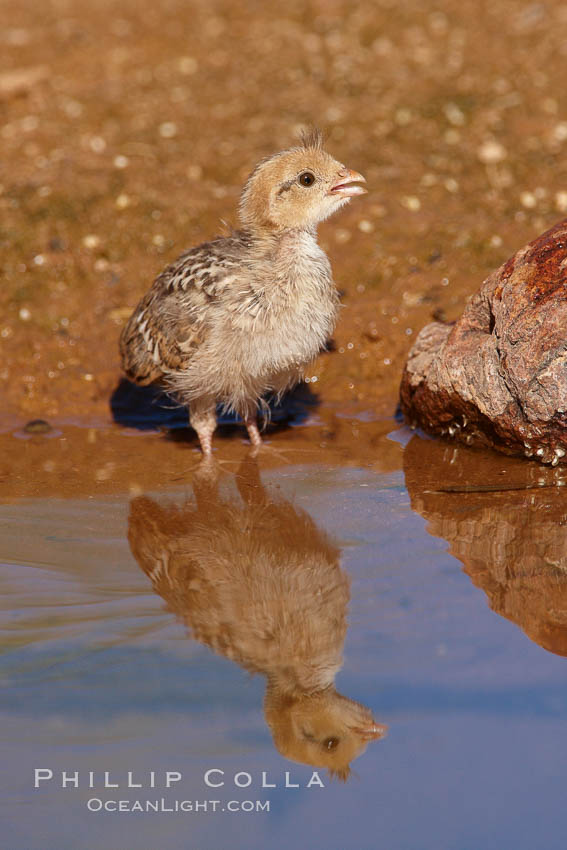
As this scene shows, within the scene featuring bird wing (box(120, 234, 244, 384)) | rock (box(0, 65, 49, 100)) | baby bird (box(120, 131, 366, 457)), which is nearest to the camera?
baby bird (box(120, 131, 366, 457))

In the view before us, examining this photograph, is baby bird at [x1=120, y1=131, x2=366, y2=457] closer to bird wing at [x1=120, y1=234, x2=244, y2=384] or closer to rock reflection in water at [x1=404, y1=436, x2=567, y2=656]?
bird wing at [x1=120, y1=234, x2=244, y2=384]

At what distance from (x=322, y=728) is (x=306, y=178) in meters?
3.68

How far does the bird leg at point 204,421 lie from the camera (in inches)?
256

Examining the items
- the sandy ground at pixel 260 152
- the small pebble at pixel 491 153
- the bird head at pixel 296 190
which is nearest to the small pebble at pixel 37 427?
the sandy ground at pixel 260 152

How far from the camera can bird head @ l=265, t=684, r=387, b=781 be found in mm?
3471

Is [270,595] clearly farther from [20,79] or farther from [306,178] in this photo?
[20,79]

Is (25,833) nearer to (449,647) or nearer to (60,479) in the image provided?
(449,647)

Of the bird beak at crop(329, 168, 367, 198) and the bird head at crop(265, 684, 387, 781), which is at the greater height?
the bird beak at crop(329, 168, 367, 198)

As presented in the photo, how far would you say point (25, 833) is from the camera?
10.5 ft

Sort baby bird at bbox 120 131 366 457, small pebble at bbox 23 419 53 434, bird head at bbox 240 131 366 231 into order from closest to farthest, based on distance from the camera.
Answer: baby bird at bbox 120 131 366 457
bird head at bbox 240 131 366 231
small pebble at bbox 23 419 53 434

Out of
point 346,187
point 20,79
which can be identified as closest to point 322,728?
point 346,187

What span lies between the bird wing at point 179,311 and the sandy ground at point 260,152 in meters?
0.91

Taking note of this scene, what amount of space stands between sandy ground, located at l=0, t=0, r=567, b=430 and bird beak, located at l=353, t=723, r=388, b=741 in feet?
12.7

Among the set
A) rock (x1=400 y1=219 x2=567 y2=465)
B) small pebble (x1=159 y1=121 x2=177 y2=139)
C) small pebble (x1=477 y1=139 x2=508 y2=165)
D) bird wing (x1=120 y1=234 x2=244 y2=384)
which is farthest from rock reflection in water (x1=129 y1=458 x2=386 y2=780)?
small pebble (x1=159 y1=121 x2=177 y2=139)
